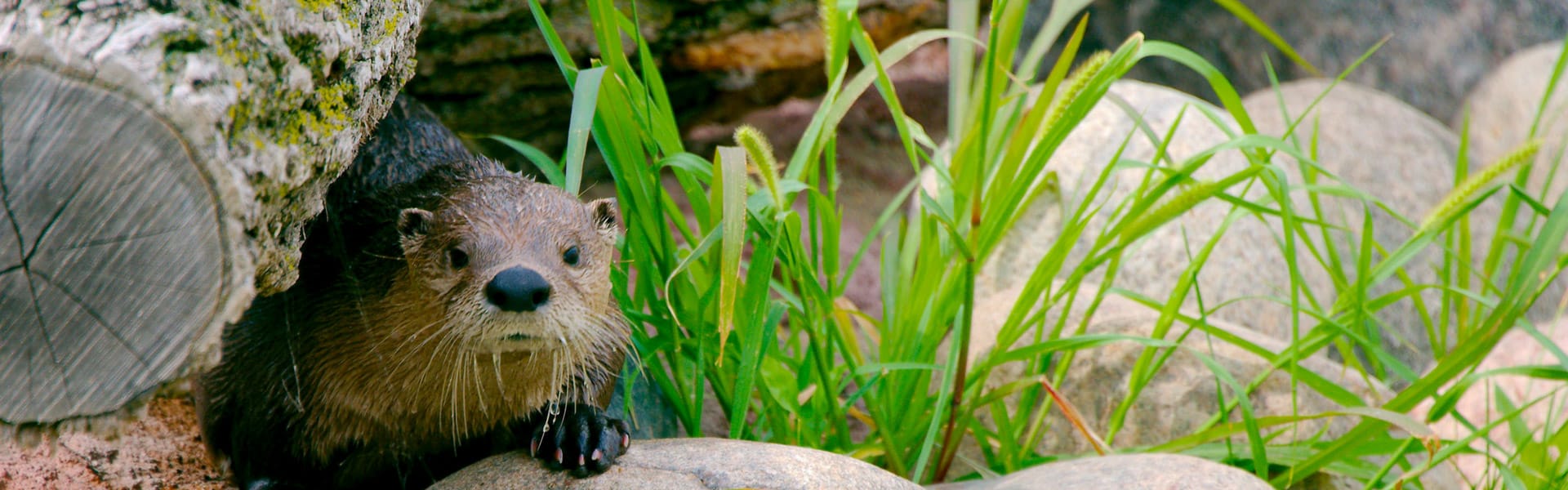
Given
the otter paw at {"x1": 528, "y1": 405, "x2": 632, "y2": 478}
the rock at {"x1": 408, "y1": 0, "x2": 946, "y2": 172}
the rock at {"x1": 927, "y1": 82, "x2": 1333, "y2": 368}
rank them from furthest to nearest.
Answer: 1. the rock at {"x1": 927, "y1": 82, "x2": 1333, "y2": 368}
2. the rock at {"x1": 408, "y1": 0, "x2": 946, "y2": 172}
3. the otter paw at {"x1": 528, "y1": 405, "x2": 632, "y2": 478}

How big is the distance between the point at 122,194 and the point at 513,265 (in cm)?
65

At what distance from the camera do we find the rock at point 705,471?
1.94 m

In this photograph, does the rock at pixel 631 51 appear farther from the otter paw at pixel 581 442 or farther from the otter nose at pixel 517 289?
the otter nose at pixel 517 289

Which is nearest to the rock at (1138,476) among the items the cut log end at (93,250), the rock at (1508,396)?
the rock at (1508,396)

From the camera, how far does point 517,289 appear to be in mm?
1712

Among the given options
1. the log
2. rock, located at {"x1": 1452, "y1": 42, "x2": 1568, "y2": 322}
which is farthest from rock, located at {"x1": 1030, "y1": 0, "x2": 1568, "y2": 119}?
the log

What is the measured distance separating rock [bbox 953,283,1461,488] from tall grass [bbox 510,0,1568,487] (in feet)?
0.17

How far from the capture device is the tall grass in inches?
85.6

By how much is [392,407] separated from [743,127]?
0.79 meters

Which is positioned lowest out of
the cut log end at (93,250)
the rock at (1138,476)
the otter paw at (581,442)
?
the otter paw at (581,442)

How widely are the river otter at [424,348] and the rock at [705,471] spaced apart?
0.14 feet

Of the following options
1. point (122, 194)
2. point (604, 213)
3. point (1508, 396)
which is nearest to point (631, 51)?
point (604, 213)

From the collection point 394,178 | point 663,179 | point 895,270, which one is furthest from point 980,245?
point 663,179

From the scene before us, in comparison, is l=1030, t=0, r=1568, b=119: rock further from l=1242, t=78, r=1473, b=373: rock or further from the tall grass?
the tall grass
